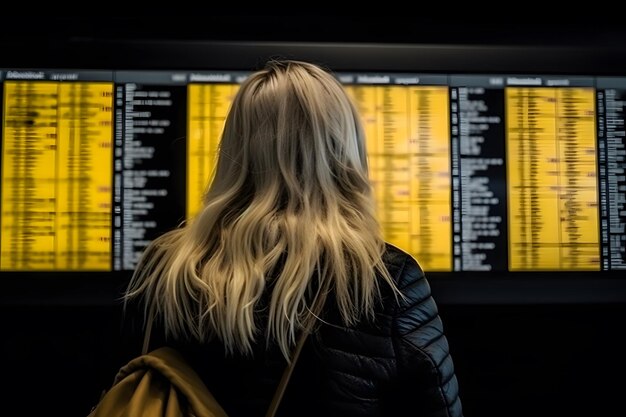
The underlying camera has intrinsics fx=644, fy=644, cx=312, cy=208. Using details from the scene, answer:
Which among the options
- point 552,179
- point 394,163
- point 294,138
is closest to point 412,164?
point 394,163

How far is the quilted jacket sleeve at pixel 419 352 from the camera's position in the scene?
106 centimetres

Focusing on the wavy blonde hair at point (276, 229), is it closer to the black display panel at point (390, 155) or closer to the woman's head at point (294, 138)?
the woman's head at point (294, 138)

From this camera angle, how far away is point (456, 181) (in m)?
1.87

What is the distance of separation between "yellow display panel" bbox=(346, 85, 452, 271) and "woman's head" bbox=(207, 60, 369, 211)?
69 cm

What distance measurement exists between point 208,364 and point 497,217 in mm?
1090

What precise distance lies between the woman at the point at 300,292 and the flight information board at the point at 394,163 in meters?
0.73

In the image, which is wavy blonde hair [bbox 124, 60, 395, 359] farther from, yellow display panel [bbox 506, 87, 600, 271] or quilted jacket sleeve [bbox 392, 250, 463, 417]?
yellow display panel [bbox 506, 87, 600, 271]

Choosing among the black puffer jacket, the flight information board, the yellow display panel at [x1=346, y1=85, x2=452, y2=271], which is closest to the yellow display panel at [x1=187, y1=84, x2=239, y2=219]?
the flight information board

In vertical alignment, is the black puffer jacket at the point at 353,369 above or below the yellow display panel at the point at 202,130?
below

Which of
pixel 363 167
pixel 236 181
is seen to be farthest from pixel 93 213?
pixel 363 167

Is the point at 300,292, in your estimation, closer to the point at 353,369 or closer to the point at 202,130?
the point at 353,369

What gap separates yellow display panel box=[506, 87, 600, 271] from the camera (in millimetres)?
1872

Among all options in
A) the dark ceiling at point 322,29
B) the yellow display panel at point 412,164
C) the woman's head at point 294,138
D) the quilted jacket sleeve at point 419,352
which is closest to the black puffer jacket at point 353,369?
the quilted jacket sleeve at point 419,352

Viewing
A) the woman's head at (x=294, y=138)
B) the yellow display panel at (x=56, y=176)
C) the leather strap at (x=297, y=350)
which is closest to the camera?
the leather strap at (x=297, y=350)
